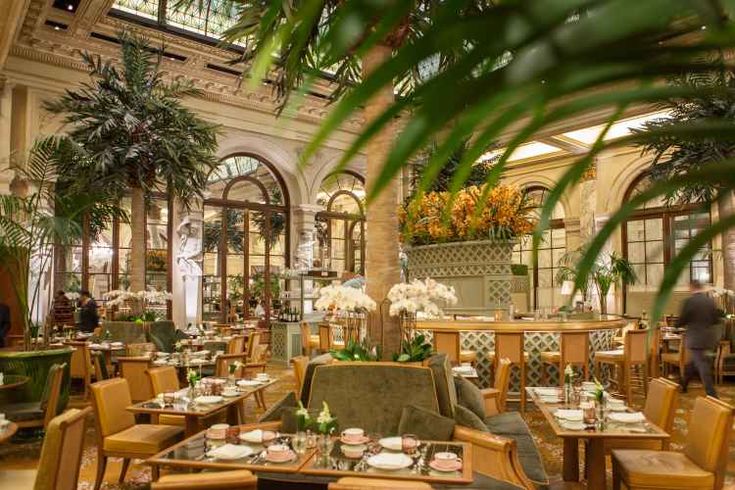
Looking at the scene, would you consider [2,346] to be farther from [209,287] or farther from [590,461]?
[590,461]

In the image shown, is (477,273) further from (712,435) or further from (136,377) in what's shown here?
(712,435)

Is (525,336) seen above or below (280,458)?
above

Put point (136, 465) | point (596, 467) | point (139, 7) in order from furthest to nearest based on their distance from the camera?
point (139, 7) < point (136, 465) < point (596, 467)

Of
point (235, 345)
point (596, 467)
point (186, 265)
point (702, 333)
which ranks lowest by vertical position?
point (596, 467)

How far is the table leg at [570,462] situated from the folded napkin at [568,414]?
17.9 inches

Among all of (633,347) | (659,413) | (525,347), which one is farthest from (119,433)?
(633,347)

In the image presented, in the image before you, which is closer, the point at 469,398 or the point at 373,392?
the point at 373,392

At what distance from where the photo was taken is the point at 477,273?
8891mm

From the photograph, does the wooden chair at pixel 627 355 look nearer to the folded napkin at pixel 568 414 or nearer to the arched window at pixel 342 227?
the folded napkin at pixel 568 414

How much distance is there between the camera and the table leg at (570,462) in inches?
189

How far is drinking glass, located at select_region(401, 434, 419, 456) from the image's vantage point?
3465mm

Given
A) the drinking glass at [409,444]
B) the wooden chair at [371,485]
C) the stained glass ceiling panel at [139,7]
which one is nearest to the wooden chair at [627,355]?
the drinking glass at [409,444]

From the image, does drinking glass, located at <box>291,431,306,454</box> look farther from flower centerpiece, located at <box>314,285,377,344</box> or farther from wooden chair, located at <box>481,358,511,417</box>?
wooden chair, located at <box>481,358,511,417</box>

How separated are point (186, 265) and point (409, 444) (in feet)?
38.3
